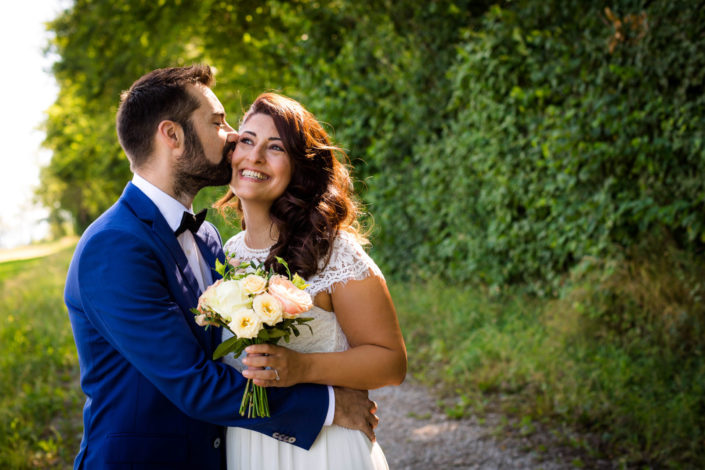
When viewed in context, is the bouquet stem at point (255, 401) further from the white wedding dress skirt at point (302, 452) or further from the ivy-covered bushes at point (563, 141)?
the ivy-covered bushes at point (563, 141)

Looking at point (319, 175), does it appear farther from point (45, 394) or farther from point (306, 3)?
point (306, 3)

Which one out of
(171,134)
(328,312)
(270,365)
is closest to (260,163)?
(171,134)

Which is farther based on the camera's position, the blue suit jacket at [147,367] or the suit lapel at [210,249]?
the suit lapel at [210,249]

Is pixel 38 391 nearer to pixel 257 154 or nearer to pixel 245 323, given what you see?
pixel 257 154

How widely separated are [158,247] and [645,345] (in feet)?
14.7

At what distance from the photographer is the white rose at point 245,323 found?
1.90m

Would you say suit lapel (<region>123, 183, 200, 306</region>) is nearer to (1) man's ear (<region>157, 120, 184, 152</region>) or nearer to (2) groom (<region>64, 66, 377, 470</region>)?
(2) groom (<region>64, 66, 377, 470</region>)

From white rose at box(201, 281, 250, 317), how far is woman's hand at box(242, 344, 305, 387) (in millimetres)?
180

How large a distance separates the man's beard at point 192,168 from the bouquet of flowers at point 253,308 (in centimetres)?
60

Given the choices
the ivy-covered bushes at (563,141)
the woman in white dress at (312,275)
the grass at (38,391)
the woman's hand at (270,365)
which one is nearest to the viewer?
the woman's hand at (270,365)

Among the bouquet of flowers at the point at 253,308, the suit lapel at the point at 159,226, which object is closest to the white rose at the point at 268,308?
the bouquet of flowers at the point at 253,308

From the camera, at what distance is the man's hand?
2.39 meters

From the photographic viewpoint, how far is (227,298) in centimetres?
194

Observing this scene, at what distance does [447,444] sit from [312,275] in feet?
9.63
